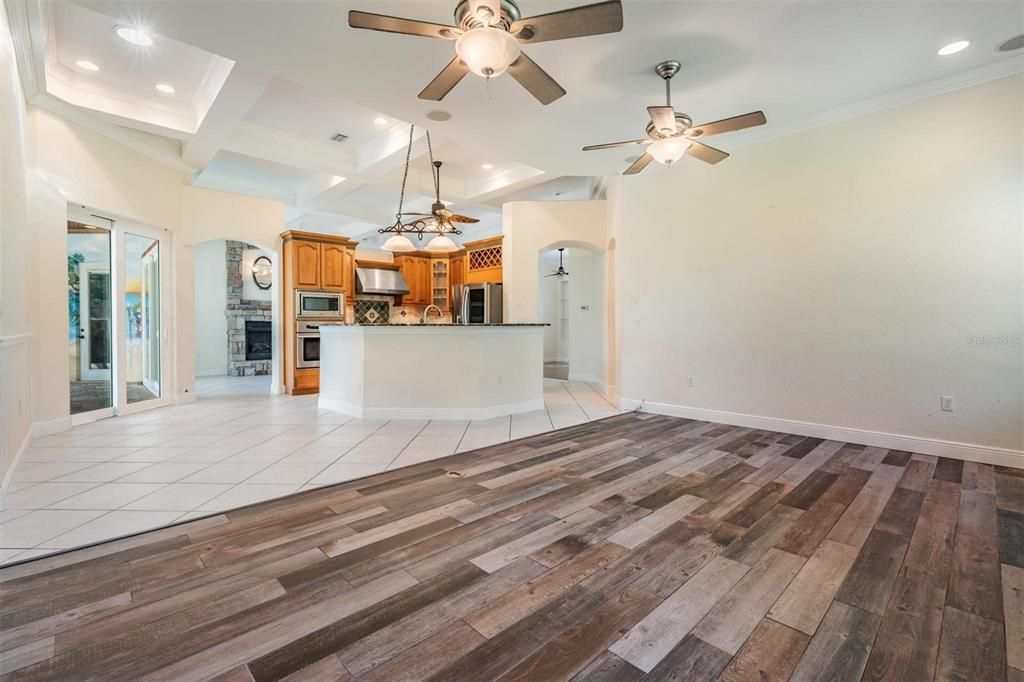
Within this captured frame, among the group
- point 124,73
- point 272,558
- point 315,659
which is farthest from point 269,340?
point 315,659

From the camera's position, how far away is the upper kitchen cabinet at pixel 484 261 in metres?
7.62

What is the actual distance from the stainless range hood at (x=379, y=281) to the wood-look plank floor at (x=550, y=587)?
5.81m

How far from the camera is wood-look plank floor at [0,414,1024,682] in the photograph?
51.0 inches

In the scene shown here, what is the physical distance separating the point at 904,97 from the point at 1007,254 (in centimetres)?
141

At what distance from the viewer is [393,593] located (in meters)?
1.62

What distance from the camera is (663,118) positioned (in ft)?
9.21

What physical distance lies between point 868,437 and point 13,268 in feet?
21.8

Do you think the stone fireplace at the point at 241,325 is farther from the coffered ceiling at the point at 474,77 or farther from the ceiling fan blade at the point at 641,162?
the ceiling fan blade at the point at 641,162

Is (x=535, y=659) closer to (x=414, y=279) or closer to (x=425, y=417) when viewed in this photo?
(x=425, y=417)

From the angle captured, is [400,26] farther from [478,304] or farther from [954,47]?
[478,304]

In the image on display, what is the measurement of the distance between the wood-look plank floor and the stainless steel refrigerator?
4.73 metres

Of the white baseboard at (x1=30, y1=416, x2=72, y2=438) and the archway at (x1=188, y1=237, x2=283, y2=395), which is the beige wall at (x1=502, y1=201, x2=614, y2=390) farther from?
the white baseboard at (x1=30, y1=416, x2=72, y2=438)

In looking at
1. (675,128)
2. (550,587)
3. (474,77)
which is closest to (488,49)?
(474,77)

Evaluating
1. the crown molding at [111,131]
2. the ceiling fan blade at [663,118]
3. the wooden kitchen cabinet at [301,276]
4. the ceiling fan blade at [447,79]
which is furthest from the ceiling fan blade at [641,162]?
the crown molding at [111,131]
